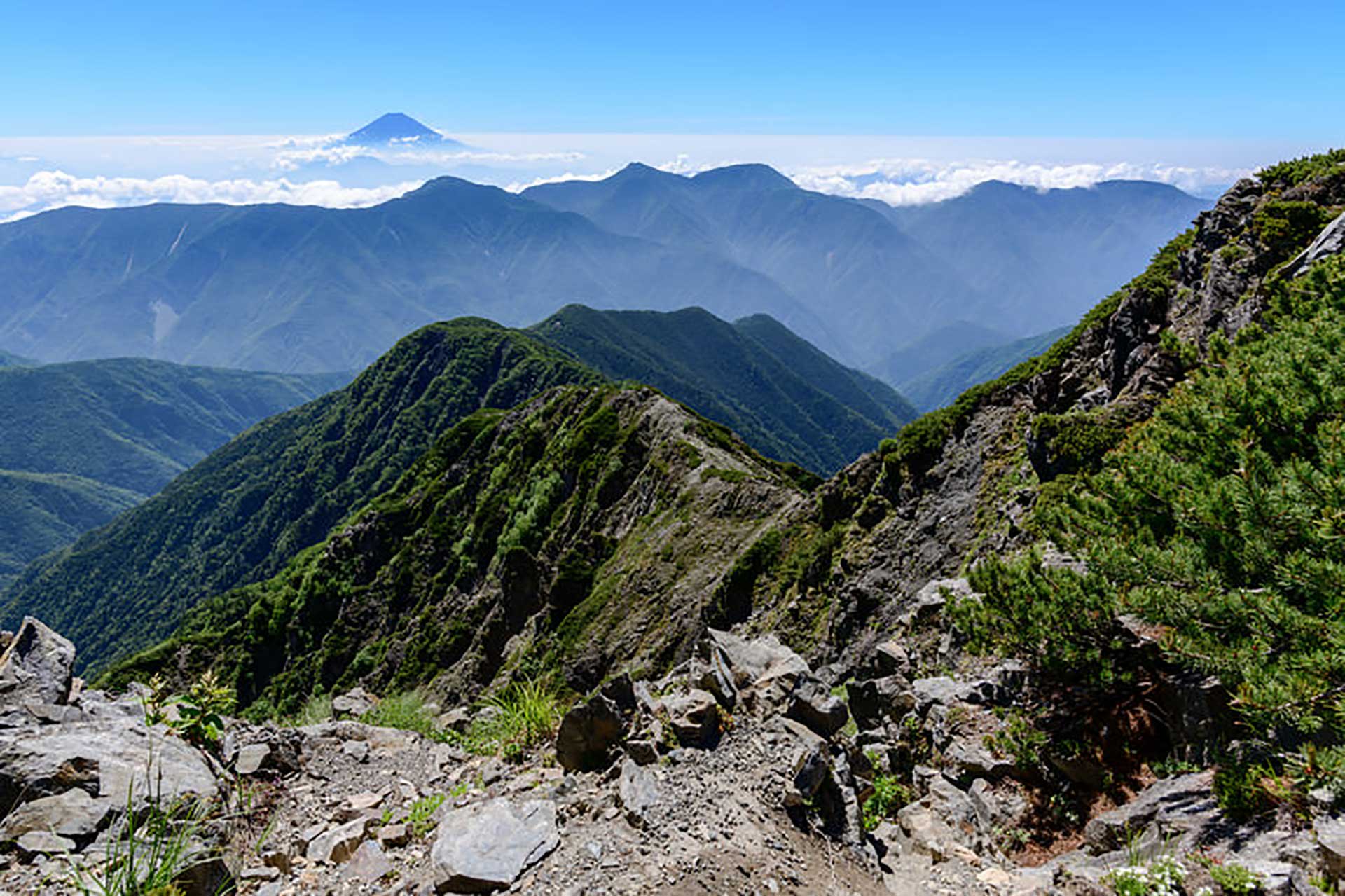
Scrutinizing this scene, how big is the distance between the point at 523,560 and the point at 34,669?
1747 inches

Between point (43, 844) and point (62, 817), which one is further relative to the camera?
point (62, 817)

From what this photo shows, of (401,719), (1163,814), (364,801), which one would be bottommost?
(401,719)

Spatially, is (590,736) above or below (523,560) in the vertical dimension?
above

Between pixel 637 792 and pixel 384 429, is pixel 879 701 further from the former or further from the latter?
pixel 384 429

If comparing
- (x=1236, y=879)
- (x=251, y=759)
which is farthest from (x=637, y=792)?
(x=251, y=759)

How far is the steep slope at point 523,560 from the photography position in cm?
4372

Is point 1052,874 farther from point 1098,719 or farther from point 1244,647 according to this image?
point 1244,647

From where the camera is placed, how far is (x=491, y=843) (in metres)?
8.73

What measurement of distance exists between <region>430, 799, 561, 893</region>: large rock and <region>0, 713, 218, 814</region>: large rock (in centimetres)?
362

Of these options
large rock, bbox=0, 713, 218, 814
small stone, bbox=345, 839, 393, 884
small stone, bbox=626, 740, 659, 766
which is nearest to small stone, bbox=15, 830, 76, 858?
large rock, bbox=0, 713, 218, 814

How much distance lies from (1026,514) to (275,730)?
18.2 metres

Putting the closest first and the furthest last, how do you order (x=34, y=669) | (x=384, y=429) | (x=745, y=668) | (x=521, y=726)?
(x=745, y=668), (x=521, y=726), (x=34, y=669), (x=384, y=429)

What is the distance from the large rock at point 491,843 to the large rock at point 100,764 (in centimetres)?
362

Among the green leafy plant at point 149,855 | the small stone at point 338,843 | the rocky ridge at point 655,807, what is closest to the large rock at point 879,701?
the rocky ridge at point 655,807
